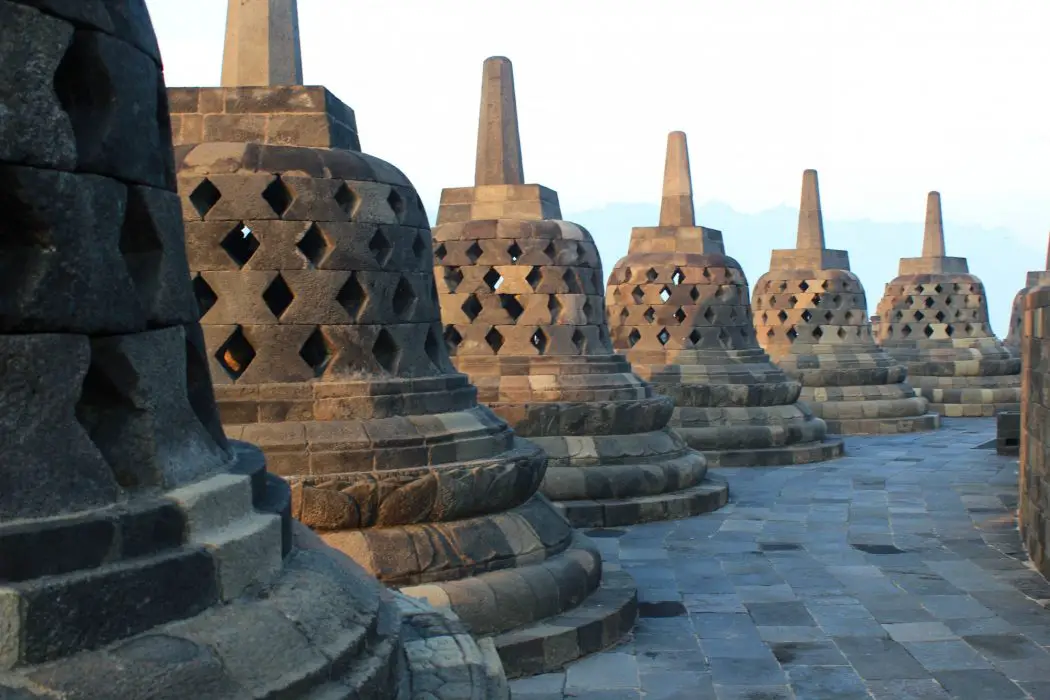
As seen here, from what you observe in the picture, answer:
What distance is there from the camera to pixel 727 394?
1459 centimetres

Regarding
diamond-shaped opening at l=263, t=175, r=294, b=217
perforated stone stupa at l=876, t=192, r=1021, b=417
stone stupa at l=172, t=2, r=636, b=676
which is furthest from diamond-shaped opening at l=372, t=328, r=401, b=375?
perforated stone stupa at l=876, t=192, r=1021, b=417

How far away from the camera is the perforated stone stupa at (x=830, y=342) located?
19000 millimetres

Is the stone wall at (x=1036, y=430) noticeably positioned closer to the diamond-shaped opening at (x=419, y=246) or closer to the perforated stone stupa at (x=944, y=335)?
the diamond-shaped opening at (x=419, y=246)

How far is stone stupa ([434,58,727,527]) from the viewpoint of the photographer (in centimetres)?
1077

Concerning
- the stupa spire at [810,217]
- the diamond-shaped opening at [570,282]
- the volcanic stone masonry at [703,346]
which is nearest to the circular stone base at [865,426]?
the volcanic stone masonry at [703,346]

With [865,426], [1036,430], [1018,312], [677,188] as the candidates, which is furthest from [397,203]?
[1018,312]

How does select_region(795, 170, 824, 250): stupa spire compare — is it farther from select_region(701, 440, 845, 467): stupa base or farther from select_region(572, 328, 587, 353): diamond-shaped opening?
select_region(572, 328, 587, 353): diamond-shaped opening

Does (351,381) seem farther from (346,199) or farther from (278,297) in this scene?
(346,199)

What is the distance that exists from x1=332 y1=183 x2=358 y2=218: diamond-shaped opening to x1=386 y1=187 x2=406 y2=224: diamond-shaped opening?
23 centimetres

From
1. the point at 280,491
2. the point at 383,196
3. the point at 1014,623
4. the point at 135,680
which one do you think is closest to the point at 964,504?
the point at 1014,623

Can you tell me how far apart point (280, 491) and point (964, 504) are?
973cm

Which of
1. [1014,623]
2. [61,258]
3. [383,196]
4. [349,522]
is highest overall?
[383,196]

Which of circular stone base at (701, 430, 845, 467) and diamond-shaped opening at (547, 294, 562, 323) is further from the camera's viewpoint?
circular stone base at (701, 430, 845, 467)

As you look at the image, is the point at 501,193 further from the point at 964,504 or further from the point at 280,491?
the point at 280,491
